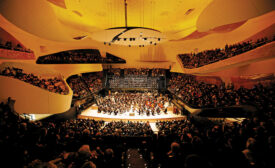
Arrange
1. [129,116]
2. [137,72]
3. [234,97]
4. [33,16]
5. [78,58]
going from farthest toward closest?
[137,72], [78,58], [129,116], [234,97], [33,16]

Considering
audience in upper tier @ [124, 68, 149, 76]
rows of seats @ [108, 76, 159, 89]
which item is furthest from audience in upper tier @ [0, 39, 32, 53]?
audience in upper tier @ [124, 68, 149, 76]

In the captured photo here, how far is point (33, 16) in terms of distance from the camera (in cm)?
841

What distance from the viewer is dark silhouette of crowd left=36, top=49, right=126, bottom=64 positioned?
40.6ft

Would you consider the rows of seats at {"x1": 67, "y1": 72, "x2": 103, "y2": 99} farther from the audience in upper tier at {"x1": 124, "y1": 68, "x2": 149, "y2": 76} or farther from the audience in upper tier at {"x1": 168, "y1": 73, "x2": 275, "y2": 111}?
the audience in upper tier at {"x1": 168, "y1": 73, "x2": 275, "y2": 111}

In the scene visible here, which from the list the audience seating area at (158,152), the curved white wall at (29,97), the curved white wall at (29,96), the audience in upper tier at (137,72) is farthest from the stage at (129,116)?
the audience in upper tier at (137,72)

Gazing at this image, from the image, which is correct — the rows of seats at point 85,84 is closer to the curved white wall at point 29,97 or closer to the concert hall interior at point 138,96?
the concert hall interior at point 138,96

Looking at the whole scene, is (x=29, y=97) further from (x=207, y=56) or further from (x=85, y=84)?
(x=207, y=56)

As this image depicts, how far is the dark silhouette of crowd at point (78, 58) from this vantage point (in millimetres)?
12380

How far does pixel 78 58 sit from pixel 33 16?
299 inches

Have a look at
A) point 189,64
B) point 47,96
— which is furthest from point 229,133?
point 189,64

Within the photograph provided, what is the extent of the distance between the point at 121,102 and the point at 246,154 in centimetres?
1262

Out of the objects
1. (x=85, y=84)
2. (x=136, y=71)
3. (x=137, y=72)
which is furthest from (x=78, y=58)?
(x=137, y=72)

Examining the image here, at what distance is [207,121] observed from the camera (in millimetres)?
10250

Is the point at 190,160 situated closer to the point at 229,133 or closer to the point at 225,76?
the point at 229,133
